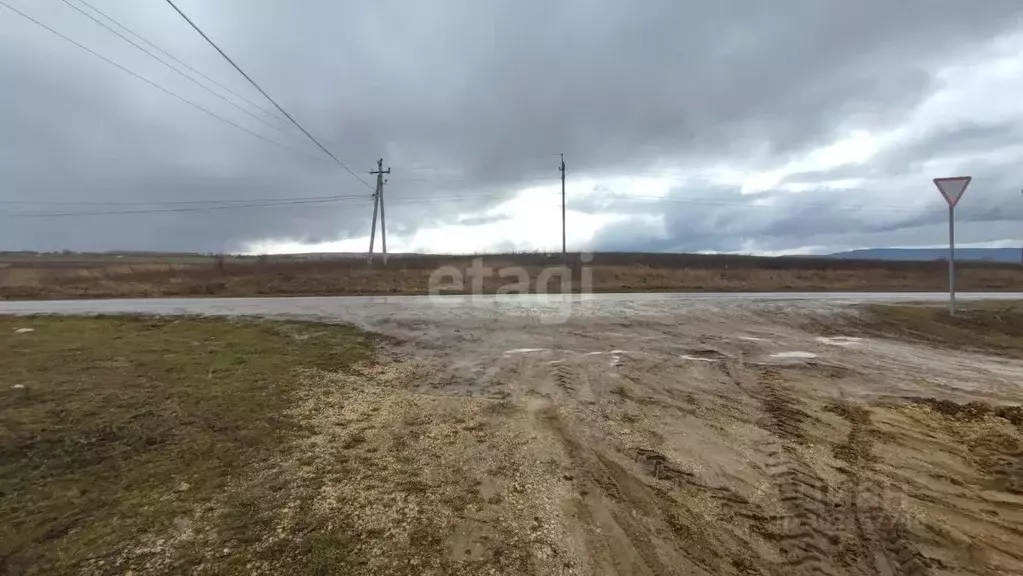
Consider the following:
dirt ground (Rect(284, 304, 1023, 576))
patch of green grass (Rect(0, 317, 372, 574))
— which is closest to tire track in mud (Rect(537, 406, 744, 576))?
dirt ground (Rect(284, 304, 1023, 576))

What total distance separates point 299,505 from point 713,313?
12127 millimetres

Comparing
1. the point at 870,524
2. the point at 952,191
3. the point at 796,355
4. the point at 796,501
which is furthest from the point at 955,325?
the point at 796,501

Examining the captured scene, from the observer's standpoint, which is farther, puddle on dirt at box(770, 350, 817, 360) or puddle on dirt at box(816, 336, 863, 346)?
puddle on dirt at box(816, 336, 863, 346)

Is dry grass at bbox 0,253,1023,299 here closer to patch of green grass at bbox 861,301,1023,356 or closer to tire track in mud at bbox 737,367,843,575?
patch of green grass at bbox 861,301,1023,356

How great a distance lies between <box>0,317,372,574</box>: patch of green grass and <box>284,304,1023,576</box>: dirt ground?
2.60 ft

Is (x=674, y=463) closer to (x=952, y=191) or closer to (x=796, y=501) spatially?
(x=796, y=501)

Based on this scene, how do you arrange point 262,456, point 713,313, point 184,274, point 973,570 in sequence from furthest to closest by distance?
point 184,274
point 713,313
point 262,456
point 973,570

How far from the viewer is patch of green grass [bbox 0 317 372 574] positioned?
4.08 metres

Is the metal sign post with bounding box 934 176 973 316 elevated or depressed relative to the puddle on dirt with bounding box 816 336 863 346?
elevated

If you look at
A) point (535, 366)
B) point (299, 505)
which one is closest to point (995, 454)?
point (535, 366)

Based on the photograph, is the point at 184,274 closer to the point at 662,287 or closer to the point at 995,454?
the point at 662,287

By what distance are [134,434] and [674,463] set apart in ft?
19.5

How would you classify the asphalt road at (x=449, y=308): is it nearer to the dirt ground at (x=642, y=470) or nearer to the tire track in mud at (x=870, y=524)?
the dirt ground at (x=642, y=470)

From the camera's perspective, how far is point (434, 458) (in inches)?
211
